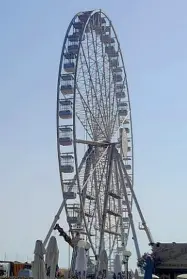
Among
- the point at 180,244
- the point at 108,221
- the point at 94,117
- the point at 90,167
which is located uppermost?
the point at 94,117

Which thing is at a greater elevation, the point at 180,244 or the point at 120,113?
the point at 120,113

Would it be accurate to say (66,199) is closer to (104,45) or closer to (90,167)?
(90,167)

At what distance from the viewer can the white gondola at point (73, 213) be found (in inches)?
1778

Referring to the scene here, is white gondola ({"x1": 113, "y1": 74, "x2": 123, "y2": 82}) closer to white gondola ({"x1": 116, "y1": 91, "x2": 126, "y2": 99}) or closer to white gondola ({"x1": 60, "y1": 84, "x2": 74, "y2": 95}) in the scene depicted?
white gondola ({"x1": 116, "y1": 91, "x2": 126, "y2": 99})

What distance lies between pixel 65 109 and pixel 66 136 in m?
1.95

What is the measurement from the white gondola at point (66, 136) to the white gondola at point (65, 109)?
85cm

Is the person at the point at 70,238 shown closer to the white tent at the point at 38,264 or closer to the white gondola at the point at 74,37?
the white gondola at the point at 74,37

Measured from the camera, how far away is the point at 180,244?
3925 centimetres

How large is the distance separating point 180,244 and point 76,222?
8902 millimetres

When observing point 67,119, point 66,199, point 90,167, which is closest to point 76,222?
point 66,199

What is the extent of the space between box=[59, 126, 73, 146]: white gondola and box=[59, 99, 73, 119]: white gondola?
85 cm

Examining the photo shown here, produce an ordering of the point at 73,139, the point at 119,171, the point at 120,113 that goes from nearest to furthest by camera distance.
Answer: the point at 73,139 < the point at 119,171 < the point at 120,113

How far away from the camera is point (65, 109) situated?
145ft

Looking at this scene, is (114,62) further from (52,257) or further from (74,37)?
(52,257)
